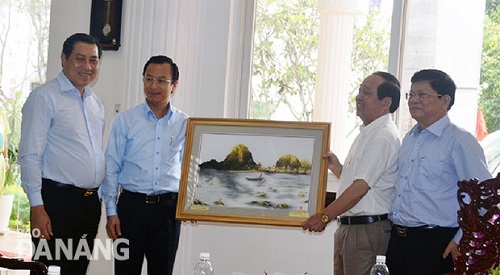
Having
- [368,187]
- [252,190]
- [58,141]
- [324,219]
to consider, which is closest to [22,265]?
[58,141]

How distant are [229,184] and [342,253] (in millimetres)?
670

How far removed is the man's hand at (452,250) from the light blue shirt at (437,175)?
53 millimetres

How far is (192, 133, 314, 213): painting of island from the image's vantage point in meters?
4.22

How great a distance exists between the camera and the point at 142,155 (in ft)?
14.4

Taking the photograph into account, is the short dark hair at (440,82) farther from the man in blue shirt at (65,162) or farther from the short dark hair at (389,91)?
the man in blue shirt at (65,162)

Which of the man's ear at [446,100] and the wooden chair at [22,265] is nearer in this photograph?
the wooden chair at [22,265]

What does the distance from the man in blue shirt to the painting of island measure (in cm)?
55

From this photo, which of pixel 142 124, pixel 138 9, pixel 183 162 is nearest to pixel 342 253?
pixel 183 162

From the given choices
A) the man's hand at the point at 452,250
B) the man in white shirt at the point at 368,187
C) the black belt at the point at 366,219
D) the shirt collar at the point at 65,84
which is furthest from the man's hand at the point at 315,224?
the shirt collar at the point at 65,84

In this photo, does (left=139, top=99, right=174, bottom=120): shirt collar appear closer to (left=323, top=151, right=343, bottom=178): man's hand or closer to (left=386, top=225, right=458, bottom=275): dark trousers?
(left=323, top=151, right=343, bottom=178): man's hand

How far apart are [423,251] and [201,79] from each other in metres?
2.25

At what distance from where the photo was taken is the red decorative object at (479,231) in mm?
3133

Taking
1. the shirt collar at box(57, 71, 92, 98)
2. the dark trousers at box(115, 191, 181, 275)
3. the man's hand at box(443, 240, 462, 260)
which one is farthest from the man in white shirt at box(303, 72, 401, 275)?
the shirt collar at box(57, 71, 92, 98)

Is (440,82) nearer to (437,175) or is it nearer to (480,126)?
(437,175)
